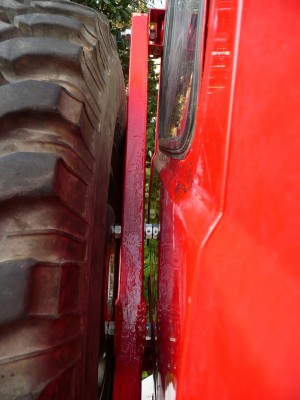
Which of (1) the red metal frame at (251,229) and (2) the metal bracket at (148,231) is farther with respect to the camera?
(2) the metal bracket at (148,231)

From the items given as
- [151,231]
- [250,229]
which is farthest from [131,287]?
[250,229]

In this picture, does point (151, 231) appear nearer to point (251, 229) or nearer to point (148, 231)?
point (148, 231)

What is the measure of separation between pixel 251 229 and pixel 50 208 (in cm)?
36

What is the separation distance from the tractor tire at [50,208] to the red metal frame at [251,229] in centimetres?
25

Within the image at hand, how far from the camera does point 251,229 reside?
1.63ft

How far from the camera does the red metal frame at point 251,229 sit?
45cm

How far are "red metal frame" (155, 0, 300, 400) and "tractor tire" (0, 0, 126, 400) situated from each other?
0.82ft

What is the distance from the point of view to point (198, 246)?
0.54 m

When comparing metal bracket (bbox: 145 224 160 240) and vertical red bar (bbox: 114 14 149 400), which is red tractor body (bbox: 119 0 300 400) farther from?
metal bracket (bbox: 145 224 160 240)

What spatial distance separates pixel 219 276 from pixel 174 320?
0.69 ft

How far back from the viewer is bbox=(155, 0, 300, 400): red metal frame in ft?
1.48

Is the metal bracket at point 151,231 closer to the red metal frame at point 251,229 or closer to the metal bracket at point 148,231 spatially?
the metal bracket at point 148,231

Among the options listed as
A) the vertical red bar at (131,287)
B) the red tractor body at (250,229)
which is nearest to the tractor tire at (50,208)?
the vertical red bar at (131,287)

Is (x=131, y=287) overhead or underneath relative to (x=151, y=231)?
underneath
